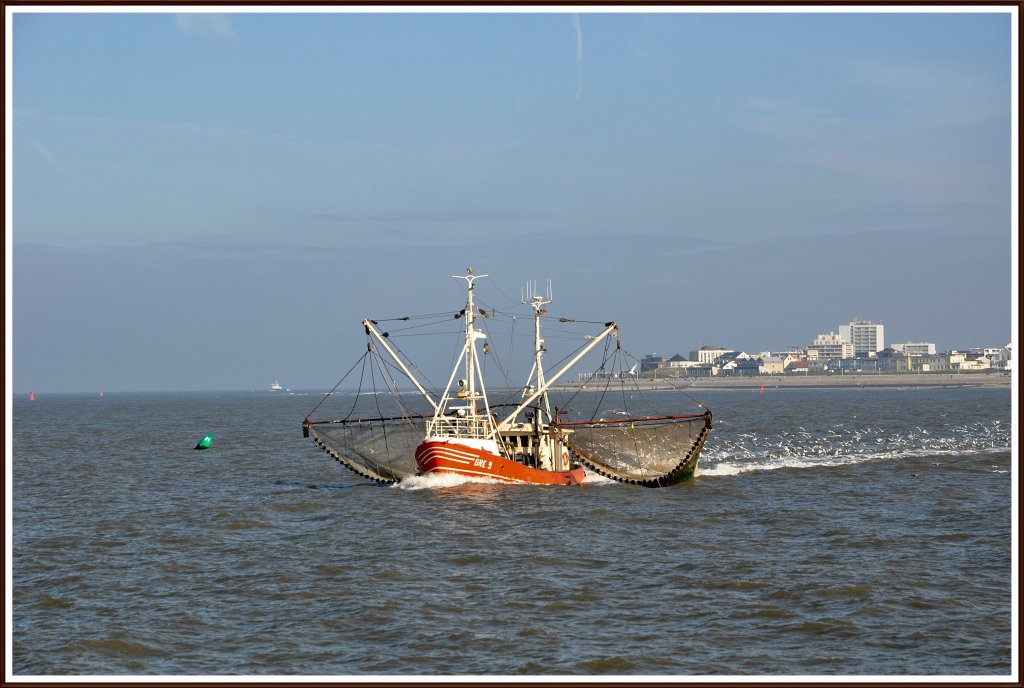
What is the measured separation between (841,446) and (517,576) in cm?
5414

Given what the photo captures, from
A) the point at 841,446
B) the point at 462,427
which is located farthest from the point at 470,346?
the point at 841,446

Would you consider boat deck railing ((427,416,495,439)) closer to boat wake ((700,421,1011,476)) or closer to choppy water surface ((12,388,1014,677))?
choppy water surface ((12,388,1014,677))

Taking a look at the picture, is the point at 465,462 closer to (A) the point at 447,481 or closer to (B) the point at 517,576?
(A) the point at 447,481

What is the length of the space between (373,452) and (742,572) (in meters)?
27.5

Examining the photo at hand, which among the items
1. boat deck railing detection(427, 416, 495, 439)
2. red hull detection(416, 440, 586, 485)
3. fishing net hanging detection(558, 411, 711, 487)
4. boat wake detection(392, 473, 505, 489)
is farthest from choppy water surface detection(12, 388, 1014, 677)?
boat deck railing detection(427, 416, 495, 439)

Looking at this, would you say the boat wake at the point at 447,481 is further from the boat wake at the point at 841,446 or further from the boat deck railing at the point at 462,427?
the boat wake at the point at 841,446

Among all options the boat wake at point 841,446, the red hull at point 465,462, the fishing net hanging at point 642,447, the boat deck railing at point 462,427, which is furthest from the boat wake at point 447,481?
the boat wake at point 841,446

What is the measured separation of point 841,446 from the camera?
79.6 m

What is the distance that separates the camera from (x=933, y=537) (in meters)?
36.6

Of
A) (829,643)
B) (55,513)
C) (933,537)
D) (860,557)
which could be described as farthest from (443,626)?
(55,513)

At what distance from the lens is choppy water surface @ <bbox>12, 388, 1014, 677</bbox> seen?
23094mm

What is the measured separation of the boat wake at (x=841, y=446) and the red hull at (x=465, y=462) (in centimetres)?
1395

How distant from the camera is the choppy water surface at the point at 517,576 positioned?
2309cm

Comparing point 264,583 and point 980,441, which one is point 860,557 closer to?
point 264,583
